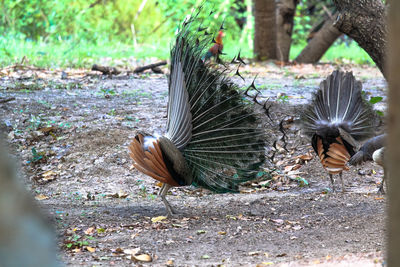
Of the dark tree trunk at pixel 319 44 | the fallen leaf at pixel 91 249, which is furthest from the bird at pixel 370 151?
the dark tree trunk at pixel 319 44

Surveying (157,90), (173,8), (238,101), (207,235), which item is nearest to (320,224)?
(207,235)

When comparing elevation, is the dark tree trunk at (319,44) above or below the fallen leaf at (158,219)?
above

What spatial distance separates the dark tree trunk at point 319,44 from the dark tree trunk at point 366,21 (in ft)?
25.2

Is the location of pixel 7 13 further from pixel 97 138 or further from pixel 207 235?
pixel 207 235

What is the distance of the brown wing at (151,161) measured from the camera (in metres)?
4.45

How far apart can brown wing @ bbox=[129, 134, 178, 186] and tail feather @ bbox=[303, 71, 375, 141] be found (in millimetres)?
2320

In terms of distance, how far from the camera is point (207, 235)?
4336mm

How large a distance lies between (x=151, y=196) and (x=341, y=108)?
241cm

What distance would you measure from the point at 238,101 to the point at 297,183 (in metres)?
1.66

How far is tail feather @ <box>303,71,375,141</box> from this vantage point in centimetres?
620

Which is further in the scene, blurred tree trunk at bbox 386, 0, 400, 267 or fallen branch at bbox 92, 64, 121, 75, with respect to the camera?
fallen branch at bbox 92, 64, 121, 75

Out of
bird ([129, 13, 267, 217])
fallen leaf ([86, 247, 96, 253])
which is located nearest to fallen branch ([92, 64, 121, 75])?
bird ([129, 13, 267, 217])

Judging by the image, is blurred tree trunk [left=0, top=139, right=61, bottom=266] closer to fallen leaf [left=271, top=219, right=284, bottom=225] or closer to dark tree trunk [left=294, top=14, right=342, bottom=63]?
fallen leaf [left=271, top=219, right=284, bottom=225]

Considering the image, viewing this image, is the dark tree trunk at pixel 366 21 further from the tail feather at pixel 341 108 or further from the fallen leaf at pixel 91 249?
Answer: the fallen leaf at pixel 91 249
